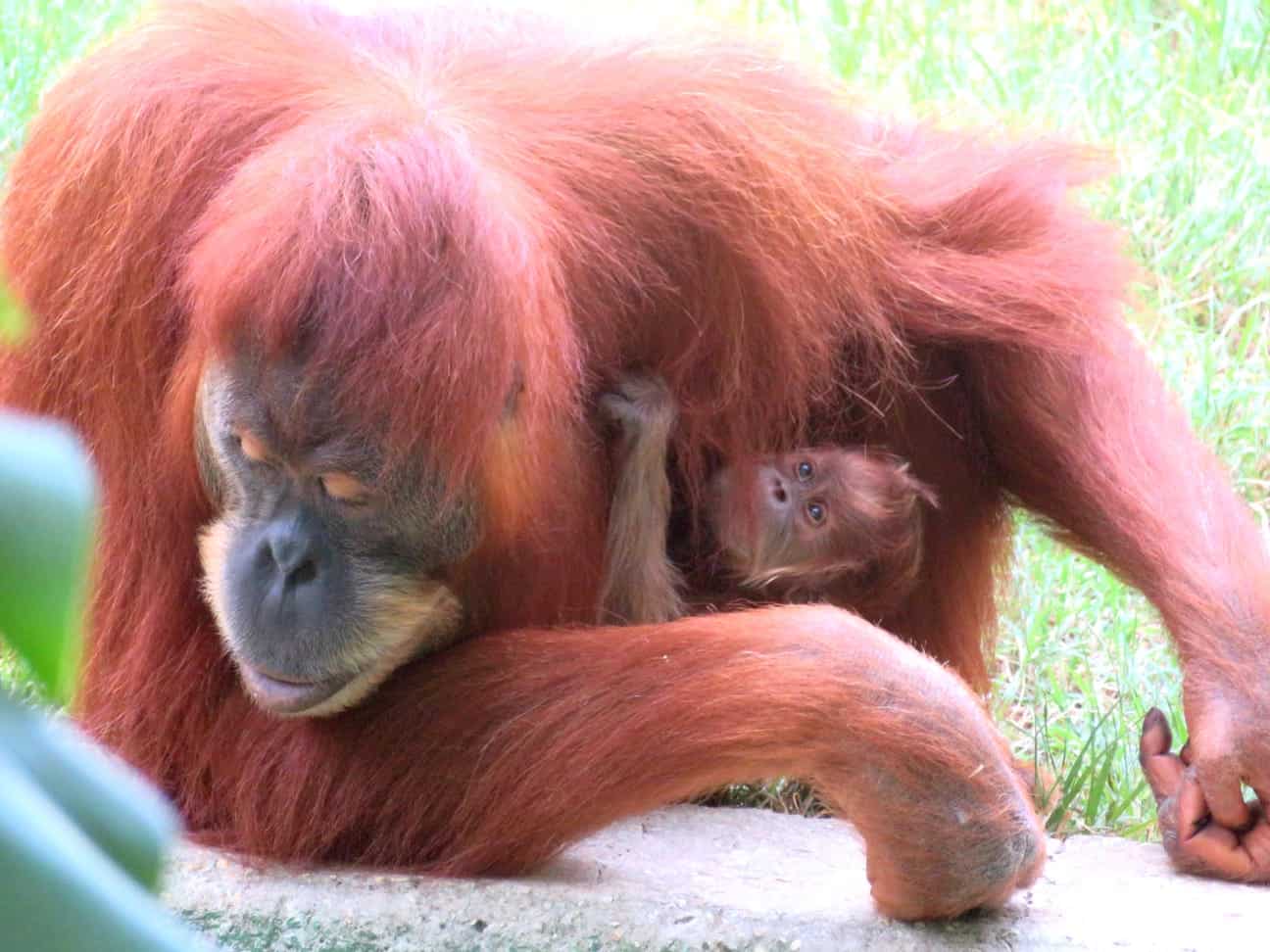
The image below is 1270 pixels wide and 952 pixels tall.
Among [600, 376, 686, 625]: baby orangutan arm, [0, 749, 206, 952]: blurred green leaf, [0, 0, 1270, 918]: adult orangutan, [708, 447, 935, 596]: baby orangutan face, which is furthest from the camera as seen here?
[708, 447, 935, 596]: baby orangutan face

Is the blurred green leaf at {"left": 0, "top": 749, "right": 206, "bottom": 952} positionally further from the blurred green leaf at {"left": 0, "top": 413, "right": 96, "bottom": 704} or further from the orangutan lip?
the orangutan lip

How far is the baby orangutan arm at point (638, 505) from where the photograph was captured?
2447mm

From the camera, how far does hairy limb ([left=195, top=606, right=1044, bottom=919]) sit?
1974mm

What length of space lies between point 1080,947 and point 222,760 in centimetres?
117

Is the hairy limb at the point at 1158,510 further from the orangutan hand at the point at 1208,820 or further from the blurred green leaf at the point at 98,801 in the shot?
the blurred green leaf at the point at 98,801

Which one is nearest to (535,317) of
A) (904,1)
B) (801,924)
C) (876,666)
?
(876,666)

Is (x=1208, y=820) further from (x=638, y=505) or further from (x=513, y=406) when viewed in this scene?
(x=513, y=406)

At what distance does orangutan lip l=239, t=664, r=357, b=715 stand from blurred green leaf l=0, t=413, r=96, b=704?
5.54 feet

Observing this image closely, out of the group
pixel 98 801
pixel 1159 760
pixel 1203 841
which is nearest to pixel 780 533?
pixel 1159 760

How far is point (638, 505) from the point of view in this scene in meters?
2.50

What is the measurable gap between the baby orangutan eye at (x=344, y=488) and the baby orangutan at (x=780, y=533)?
0.57 metres

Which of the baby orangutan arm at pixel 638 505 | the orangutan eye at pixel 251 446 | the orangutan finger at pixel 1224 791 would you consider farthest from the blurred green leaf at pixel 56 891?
the orangutan finger at pixel 1224 791

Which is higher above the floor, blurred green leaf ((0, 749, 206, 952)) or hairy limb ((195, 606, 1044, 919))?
blurred green leaf ((0, 749, 206, 952))

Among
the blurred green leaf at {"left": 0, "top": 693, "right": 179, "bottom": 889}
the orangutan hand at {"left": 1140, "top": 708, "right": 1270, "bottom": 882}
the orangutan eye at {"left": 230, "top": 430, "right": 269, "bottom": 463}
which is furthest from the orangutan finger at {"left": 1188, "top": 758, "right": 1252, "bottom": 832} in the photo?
the blurred green leaf at {"left": 0, "top": 693, "right": 179, "bottom": 889}
